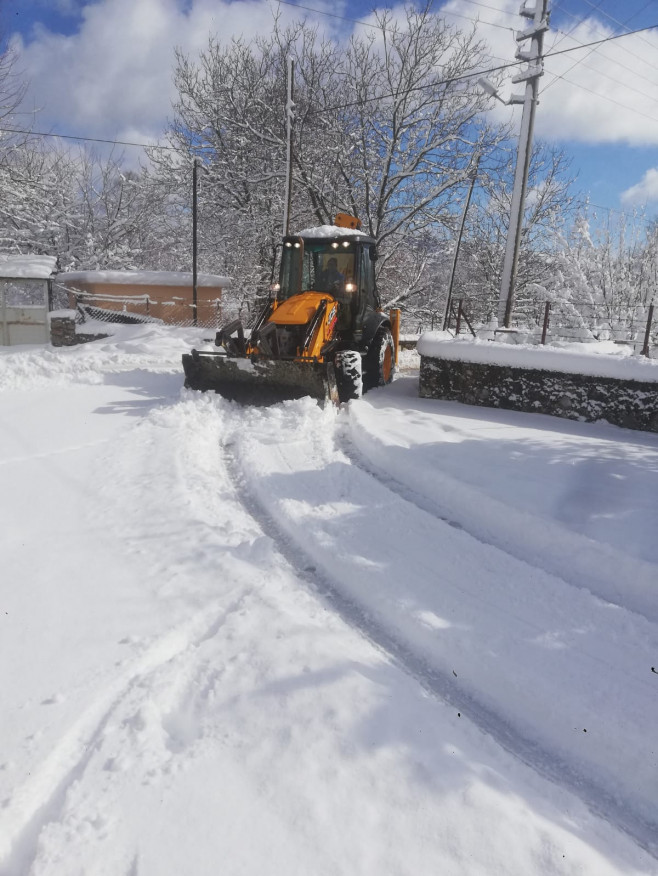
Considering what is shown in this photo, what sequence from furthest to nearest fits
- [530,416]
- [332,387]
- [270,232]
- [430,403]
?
1. [270,232]
2. [430,403]
3. [530,416]
4. [332,387]

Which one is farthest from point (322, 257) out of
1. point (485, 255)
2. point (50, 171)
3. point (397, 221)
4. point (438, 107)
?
point (50, 171)

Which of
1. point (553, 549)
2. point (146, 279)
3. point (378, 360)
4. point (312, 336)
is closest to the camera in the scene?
point (553, 549)

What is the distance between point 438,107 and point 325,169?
162 inches

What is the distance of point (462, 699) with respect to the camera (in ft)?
8.26

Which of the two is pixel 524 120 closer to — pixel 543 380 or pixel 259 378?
pixel 543 380

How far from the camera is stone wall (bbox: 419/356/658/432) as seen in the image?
7605mm

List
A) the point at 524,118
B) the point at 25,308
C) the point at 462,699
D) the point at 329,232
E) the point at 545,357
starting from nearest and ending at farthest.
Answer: the point at 462,699 < the point at 545,357 < the point at 329,232 < the point at 524,118 < the point at 25,308

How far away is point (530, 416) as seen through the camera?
824 centimetres

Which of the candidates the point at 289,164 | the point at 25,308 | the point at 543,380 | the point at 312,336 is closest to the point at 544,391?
the point at 543,380

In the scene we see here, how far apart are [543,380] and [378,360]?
2.89 metres

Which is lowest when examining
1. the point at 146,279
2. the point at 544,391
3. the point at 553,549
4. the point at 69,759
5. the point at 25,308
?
the point at 69,759

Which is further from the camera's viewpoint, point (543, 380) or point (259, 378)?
point (543, 380)

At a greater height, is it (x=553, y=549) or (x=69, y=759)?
(x=553, y=549)

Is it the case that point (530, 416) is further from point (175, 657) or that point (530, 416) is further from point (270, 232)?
point (270, 232)
